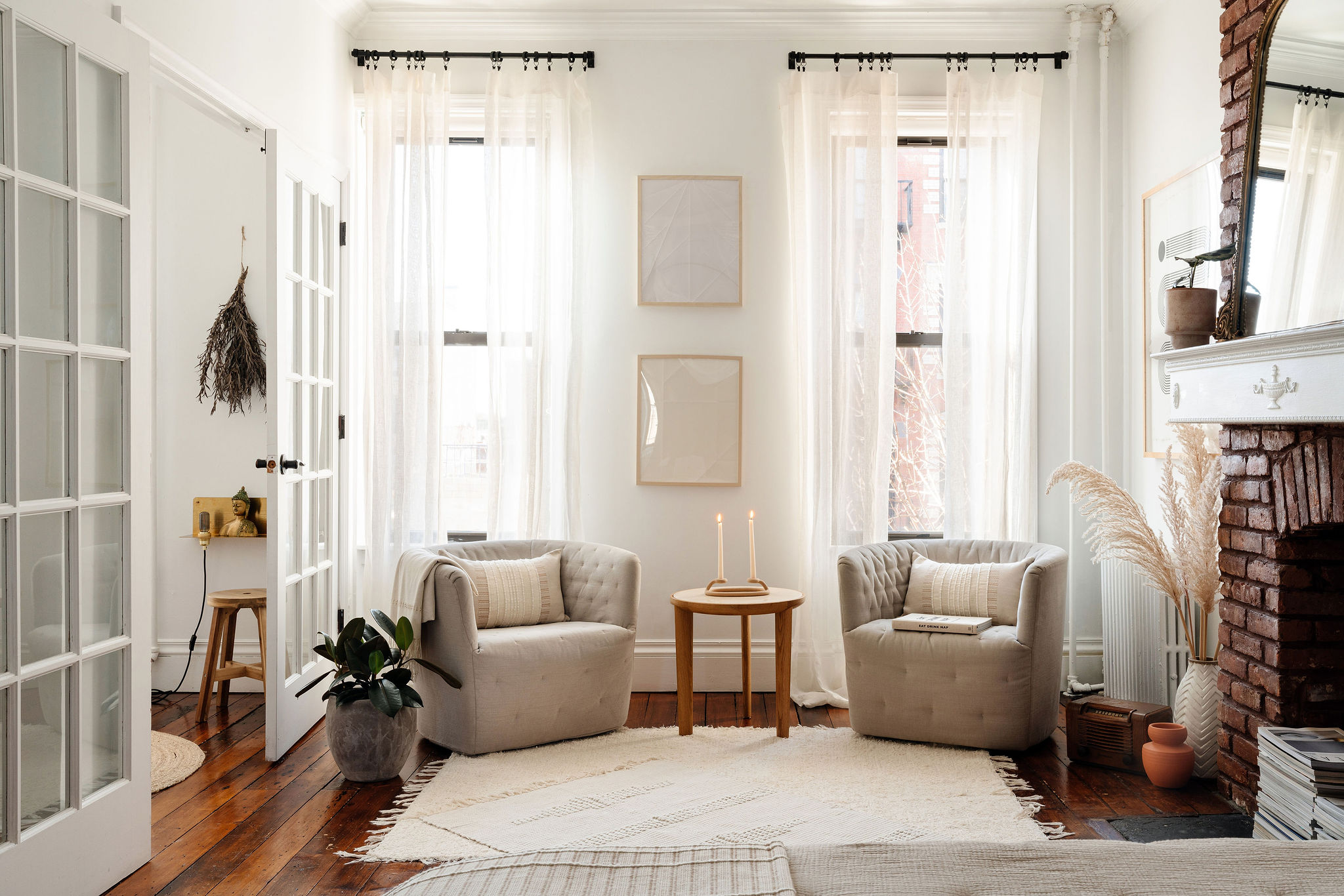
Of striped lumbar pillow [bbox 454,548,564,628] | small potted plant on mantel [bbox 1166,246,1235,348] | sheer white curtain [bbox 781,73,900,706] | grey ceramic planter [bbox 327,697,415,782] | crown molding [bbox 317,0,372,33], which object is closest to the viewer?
small potted plant on mantel [bbox 1166,246,1235,348]

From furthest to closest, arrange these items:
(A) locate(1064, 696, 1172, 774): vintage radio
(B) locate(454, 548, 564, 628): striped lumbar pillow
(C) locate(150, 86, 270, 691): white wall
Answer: (C) locate(150, 86, 270, 691): white wall
(B) locate(454, 548, 564, 628): striped lumbar pillow
(A) locate(1064, 696, 1172, 774): vintage radio

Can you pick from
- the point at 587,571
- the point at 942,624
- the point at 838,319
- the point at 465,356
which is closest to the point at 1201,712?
the point at 942,624

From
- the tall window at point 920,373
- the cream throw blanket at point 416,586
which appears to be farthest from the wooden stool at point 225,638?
the tall window at point 920,373

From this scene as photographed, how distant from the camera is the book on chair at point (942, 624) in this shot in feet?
11.2

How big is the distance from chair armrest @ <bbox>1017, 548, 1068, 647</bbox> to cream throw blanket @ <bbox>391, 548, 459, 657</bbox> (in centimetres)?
204

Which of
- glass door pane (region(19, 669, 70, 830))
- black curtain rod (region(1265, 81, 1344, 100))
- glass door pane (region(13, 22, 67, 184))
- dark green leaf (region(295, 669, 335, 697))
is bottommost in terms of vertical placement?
dark green leaf (region(295, 669, 335, 697))

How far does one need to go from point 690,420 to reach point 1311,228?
248 centimetres

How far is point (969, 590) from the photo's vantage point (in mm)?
3693

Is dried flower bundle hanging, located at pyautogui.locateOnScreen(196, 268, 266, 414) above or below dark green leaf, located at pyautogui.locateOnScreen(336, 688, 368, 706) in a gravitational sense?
above

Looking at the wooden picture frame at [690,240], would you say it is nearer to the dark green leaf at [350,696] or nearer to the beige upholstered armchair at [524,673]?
the beige upholstered armchair at [524,673]

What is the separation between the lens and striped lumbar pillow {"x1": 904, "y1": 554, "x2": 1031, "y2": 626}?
11.9 feet

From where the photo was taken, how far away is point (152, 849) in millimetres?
2598

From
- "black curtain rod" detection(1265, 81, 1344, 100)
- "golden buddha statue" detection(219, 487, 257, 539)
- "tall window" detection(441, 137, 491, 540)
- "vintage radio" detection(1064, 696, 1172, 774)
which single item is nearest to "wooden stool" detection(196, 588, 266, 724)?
"golden buddha statue" detection(219, 487, 257, 539)

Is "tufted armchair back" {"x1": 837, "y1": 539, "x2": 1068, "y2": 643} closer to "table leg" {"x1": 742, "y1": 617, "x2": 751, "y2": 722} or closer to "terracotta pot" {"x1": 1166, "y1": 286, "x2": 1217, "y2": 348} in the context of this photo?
"table leg" {"x1": 742, "y1": 617, "x2": 751, "y2": 722}
